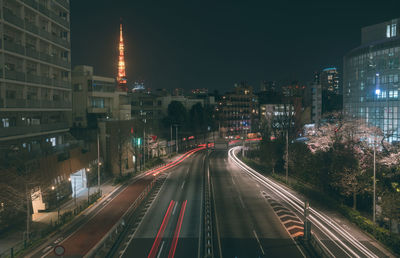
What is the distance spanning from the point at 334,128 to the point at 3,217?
41.0 meters

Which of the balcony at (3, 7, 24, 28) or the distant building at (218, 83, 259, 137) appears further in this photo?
the distant building at (218, 83, 259, 137)

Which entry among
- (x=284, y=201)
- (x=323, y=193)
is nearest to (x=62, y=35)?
(x=284, y=201)

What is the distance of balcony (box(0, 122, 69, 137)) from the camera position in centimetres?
2655

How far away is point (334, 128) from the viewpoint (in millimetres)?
44156

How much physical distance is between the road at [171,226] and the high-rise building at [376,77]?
1730 inches

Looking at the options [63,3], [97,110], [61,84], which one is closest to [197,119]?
[97,110]

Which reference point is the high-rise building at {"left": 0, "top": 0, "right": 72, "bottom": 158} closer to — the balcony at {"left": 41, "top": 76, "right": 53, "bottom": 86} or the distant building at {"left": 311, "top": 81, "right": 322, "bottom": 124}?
the balcony at {"left": 41, "top": 76, "right": 53, "bottom": 86}

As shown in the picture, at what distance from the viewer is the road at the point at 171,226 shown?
18.8m

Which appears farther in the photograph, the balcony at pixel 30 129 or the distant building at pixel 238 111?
the distant building at pixel 238 111

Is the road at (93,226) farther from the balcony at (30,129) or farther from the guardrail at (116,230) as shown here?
the balcony at (30,129)

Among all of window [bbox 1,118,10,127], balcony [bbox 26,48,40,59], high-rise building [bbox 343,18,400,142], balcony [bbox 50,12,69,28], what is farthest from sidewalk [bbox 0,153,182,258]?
high-rise building [bbox 343,18,400,142]

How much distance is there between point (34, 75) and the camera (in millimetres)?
32812

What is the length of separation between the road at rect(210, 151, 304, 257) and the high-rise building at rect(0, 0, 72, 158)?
1723 centimetres

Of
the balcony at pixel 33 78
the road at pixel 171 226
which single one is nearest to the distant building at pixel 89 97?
the balcony at pixel 33 78
